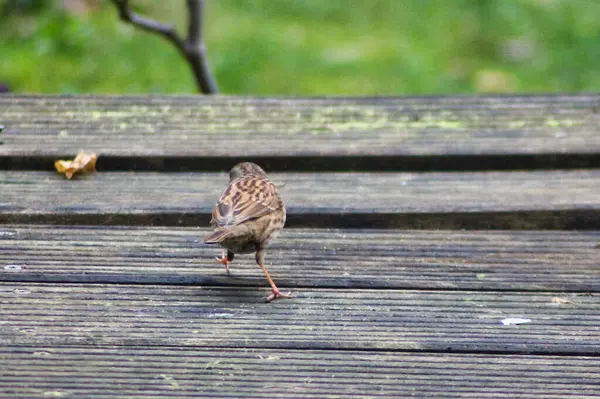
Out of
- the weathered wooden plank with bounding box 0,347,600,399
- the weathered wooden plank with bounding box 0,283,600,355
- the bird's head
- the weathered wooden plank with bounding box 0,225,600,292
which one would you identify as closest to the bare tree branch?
the bird's head

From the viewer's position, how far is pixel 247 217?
3.32 meters

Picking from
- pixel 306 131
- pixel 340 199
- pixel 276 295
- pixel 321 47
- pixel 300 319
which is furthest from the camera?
pixel 321 47

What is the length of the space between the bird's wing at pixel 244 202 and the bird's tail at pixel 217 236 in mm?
58

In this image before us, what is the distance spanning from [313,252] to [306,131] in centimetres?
78

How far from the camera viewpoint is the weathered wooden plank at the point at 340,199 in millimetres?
3318

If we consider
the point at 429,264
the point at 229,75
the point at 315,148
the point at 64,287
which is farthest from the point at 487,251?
the point at 229,75

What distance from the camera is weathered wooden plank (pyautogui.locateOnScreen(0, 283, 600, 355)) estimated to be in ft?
8.47

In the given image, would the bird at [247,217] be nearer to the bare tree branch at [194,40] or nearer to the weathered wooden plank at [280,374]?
the weathered wooden plank at [280,374]

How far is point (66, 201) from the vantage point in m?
3.37

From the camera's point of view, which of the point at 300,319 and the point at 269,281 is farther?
the point at 269,281

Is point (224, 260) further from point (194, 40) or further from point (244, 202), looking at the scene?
point (194, 40)

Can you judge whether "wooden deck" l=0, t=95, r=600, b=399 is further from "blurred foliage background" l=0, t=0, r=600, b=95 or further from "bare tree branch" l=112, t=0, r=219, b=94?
"blurred foliage background" l=0, t=0, r=600, b=95

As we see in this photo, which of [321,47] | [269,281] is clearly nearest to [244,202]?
[269,281]

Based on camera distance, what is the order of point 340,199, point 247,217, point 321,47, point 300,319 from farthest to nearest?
1. point 321,47
2. point 340,199
3. point 247,217
4. point 300,319
